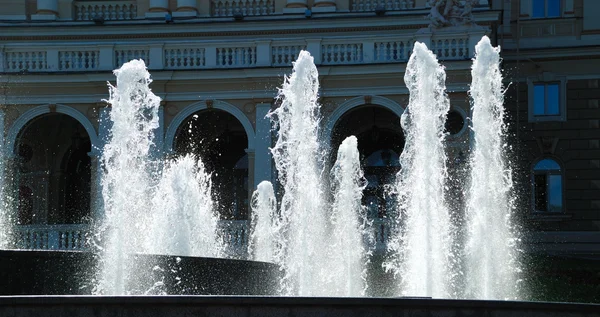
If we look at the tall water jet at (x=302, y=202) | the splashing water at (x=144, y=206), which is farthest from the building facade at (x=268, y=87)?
the splashing water at (x=144, y=206)

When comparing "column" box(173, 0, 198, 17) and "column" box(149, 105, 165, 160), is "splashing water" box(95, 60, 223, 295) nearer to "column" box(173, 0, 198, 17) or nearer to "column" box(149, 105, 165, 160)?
"column" box(149, 105, 165, 160)

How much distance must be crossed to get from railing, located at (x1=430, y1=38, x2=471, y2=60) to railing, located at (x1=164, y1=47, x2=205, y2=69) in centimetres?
564

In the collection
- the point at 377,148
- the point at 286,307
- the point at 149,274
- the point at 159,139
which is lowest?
the point at 286,307

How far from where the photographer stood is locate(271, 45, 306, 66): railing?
2797 centimetres

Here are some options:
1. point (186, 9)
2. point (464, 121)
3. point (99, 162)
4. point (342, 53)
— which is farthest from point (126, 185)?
point (186, 9)

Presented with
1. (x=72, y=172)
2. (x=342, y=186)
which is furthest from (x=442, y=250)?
(x=72, y=172)

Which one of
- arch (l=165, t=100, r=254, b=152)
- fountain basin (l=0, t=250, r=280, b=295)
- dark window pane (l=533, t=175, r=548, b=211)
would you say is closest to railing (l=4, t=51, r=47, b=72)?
arch (l=165, t=100, r=254, b=152)

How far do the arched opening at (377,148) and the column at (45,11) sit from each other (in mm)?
8336

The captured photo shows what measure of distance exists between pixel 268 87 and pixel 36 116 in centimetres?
568

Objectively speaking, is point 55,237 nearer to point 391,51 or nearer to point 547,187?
point 391,51

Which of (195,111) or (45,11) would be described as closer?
(195,111)

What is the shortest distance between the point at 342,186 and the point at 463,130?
5.90m

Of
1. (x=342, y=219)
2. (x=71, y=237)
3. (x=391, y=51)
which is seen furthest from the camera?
(x=391, y=51)

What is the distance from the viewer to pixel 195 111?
28.5 meters
